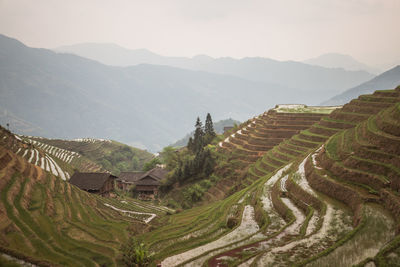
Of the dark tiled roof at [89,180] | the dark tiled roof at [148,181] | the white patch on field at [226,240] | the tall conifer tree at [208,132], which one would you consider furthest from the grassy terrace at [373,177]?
the tall conifer tree at [208,132]

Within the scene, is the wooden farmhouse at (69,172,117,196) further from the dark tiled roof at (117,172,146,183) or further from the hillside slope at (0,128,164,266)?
the dark tiled roof at (117,172,146,183)

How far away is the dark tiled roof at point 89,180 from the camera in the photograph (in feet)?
133

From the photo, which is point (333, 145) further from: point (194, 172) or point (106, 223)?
point (194, 172)

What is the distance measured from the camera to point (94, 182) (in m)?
41.4

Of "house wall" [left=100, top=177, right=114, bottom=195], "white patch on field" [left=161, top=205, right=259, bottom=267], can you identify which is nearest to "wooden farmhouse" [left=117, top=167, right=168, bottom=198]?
"house wall" [left=100, top=177, right=114, bottom=195]

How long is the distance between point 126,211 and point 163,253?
53.9 feet

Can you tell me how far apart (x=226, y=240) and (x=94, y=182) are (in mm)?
28641

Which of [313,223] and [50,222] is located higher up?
[313,223]

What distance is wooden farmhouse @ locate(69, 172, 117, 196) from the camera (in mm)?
40316

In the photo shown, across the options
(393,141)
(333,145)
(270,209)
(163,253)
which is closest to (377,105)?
(333,145)

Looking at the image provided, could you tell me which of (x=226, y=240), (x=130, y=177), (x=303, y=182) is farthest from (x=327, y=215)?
(x=130, y=177)

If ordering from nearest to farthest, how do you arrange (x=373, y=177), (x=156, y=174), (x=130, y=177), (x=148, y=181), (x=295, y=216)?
1. (x=373, y=177)
2. (x=295, y=216)
3. (x=148, y=181)
4. (x=156, y=174)
5. (x=130, y=177)

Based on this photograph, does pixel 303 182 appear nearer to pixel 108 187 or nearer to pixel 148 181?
pixel 108 187

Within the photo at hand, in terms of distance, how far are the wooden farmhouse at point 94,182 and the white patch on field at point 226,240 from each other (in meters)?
25.1
